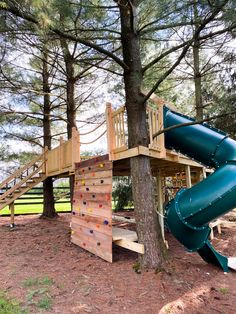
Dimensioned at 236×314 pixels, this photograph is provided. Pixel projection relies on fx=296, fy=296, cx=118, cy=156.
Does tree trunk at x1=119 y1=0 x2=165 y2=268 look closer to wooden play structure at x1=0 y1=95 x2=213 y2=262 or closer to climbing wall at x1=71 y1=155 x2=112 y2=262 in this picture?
wooden play structure at x1=0 y1=95 x2=213 y2=262

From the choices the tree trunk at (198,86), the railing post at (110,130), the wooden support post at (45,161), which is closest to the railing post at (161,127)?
the railing post at (110,130)

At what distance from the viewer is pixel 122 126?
198 inches

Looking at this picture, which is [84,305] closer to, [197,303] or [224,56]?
[197,303]

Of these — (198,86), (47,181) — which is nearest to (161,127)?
(198,86)

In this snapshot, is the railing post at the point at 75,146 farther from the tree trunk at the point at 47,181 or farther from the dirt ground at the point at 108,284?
the tree trunk at the point at 47,181

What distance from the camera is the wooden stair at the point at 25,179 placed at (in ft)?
27.4

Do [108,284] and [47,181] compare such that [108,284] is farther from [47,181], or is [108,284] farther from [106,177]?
[47,181]

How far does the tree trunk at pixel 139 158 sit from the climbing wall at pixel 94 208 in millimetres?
661

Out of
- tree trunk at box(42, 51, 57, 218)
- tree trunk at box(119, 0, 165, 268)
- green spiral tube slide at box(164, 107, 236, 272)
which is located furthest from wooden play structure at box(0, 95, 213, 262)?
tree trunk at box(42, 51, 57, 218)

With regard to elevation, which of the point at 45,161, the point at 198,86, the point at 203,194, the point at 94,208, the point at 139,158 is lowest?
the point at 94,208

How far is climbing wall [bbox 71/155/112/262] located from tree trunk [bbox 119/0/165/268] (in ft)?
2.17

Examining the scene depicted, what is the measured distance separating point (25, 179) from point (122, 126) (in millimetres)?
4735

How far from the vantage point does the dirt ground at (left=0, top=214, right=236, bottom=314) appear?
3.40 meters

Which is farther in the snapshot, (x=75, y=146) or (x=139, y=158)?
(x=75, y=146)
